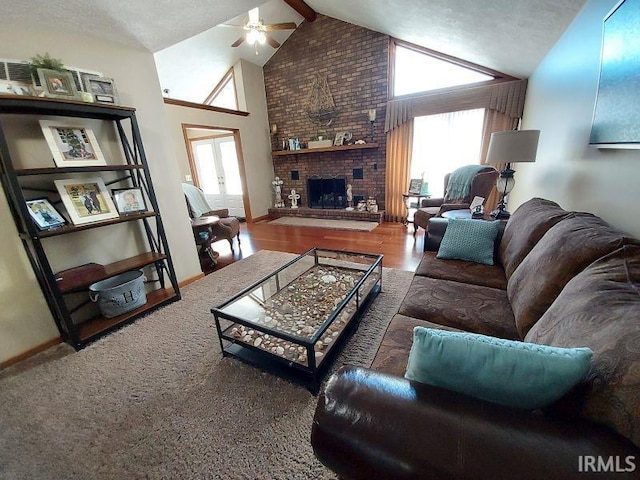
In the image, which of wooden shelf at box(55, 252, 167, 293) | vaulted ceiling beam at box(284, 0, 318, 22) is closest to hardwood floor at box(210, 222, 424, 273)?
wooden shelf at box(55, 252, 167, 293)

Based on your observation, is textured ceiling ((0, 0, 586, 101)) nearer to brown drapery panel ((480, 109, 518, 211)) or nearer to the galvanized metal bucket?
brown drapery panel ((480, 109, 518, 211))

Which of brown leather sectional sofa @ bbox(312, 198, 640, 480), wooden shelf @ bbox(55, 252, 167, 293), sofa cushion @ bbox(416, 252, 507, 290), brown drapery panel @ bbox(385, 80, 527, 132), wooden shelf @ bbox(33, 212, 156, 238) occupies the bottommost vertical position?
sofa cushion @ bbox(416, 252, 507, 290)

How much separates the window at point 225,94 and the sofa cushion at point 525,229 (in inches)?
212

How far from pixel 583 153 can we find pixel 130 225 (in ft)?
11.8

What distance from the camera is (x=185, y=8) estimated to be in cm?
189

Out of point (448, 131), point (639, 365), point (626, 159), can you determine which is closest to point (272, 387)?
point (639, 365)

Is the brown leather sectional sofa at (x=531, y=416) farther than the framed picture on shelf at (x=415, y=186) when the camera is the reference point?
No

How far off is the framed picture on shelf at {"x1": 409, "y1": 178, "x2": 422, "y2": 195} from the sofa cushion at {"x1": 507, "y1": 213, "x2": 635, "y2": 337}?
319 centimetres

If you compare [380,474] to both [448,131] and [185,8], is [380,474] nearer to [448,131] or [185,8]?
[185,8]

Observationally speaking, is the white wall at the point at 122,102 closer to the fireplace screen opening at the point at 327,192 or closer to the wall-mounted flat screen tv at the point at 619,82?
the wall-mounted flat screen tv at the point at 619,82

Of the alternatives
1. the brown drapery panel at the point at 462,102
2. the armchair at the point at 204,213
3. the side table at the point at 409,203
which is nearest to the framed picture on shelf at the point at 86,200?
the armchair at the point at 204,213

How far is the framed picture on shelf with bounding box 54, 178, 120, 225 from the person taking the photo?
177 cm

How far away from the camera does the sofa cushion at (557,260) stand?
1.02m
